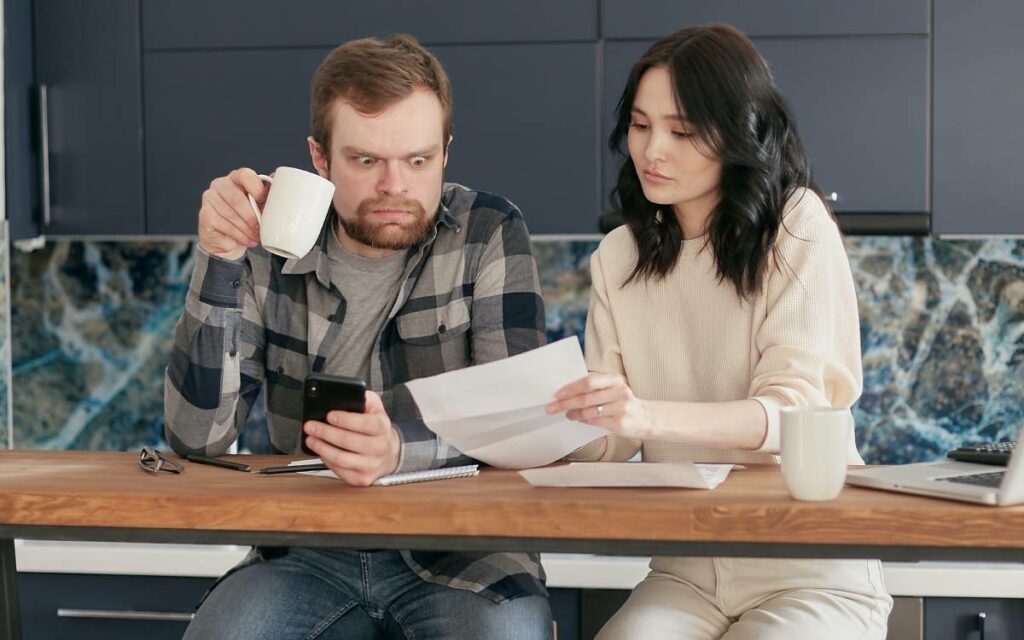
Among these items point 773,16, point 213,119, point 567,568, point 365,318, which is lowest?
point 567,568

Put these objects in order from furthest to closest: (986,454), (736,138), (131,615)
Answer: (131,615) < (736,138) < (986,454)

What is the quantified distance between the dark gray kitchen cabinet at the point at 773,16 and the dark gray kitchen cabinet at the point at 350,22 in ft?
0.27

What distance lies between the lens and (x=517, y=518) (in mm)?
1425

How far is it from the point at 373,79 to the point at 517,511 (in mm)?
871

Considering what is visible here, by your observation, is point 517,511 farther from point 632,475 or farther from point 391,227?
point 391,227

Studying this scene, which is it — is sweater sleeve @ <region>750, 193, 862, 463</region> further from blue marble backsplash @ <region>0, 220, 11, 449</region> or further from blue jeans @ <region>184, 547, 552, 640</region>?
blue marble backsplash @ <region>0, 220, 11, 449</region>

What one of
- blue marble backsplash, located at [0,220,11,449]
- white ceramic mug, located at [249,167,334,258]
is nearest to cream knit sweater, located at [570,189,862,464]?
white ceramic mug, located at [249,167,334,258]

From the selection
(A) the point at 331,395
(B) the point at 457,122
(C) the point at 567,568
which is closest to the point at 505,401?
(A) the point at 331,395

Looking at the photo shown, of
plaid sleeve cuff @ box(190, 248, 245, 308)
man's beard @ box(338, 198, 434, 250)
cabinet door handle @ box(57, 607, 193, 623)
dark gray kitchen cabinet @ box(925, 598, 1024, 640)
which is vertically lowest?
cabinet door handle @ box(57, 607, 193, 623)

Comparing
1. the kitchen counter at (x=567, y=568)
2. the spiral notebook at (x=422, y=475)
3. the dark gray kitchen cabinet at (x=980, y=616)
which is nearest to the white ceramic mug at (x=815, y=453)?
the spiral notebook at (x=422, y=475)

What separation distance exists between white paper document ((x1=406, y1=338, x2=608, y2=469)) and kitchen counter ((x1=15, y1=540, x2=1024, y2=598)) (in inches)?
34.8

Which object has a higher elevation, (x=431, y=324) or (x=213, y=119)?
(x=213, y=119)

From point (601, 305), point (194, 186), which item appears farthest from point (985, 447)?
point (194, 186)

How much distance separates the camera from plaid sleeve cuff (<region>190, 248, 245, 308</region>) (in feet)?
5.90
